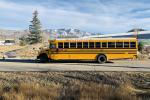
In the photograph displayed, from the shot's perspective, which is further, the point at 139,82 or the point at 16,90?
the point at 139,82

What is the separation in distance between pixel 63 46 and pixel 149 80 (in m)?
11.1

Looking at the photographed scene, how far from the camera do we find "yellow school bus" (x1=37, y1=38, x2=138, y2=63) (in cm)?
3094

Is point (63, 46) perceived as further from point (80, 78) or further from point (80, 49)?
point (80, 78)

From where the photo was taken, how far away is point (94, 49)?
102 feet

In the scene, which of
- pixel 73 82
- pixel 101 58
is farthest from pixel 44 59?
pixel 73 82

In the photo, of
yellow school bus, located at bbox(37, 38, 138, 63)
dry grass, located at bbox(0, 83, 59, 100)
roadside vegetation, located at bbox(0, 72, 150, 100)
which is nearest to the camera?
dry grass, located at bbox(0, 83, 59, 100)

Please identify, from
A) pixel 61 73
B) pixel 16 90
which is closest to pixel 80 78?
pixel 61 73

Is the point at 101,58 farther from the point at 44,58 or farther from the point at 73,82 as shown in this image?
the point at 73,82

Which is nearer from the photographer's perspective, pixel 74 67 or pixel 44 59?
pixel 74 67

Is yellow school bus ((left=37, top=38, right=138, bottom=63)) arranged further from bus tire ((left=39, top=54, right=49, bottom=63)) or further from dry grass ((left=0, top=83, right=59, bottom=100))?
dry grass ((left=0, top=83, right=59, bottom=100))

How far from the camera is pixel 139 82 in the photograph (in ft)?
70.6

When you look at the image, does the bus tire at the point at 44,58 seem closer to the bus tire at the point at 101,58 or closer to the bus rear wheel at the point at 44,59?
the bus rear wheel at the point at 44,59

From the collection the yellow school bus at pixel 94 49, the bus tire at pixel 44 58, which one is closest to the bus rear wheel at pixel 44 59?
the bus tire at pixel 44 58

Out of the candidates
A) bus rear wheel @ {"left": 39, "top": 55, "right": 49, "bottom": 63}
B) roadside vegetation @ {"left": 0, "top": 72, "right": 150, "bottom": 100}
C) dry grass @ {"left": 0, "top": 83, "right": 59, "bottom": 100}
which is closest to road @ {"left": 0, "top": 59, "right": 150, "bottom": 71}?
bus rear wheel @ {"left": 39, "top": 55, "right": 49, "bottom": 63}
